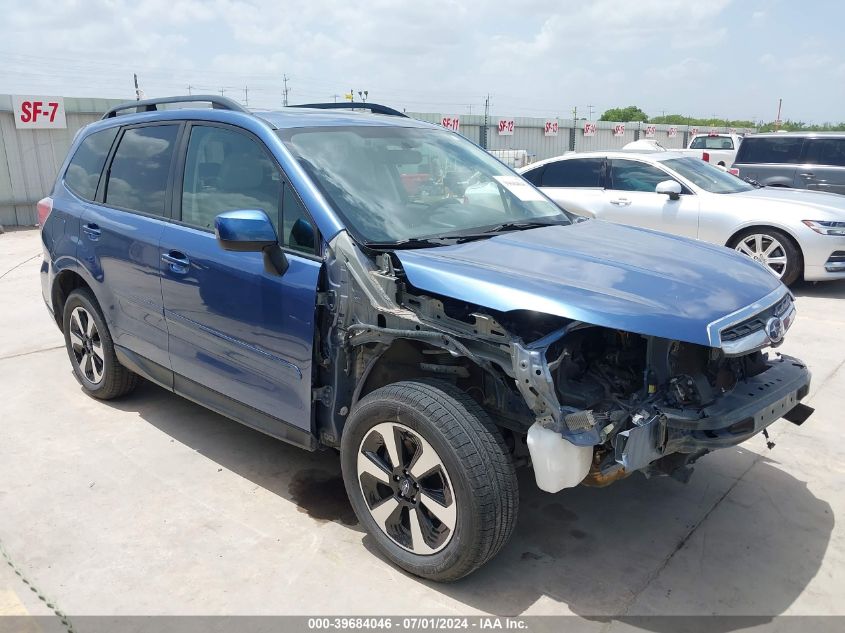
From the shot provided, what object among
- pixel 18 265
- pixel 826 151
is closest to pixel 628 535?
pixel 18 265

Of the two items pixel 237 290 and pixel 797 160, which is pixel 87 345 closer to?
pixel 237 290

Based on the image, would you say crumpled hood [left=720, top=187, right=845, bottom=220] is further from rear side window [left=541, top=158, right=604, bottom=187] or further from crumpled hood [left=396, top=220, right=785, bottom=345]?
crumpled hood [left=396, top=220, right=785, bottom=345]

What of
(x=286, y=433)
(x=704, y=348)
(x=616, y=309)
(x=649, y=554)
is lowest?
(x=649, y=554)

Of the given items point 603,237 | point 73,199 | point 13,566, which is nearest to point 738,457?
point 603,237

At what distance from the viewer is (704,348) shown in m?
2.95

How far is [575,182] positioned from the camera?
9.42m

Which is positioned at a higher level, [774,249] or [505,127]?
[505,127]

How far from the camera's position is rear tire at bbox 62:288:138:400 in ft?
15.2

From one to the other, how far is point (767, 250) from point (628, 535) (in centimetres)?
589

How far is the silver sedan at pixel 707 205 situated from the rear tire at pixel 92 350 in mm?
4620

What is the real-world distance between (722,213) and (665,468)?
6.15m

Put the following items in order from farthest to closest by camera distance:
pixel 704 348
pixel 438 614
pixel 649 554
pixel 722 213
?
pixel 722 213 < pixel 649 554 < pixel 704 348 < pixel 438 614

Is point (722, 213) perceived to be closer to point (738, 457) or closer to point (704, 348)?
point (738, 457)

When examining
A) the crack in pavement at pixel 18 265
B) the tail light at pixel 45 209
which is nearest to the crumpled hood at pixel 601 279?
the tail light at pixel 45 209
